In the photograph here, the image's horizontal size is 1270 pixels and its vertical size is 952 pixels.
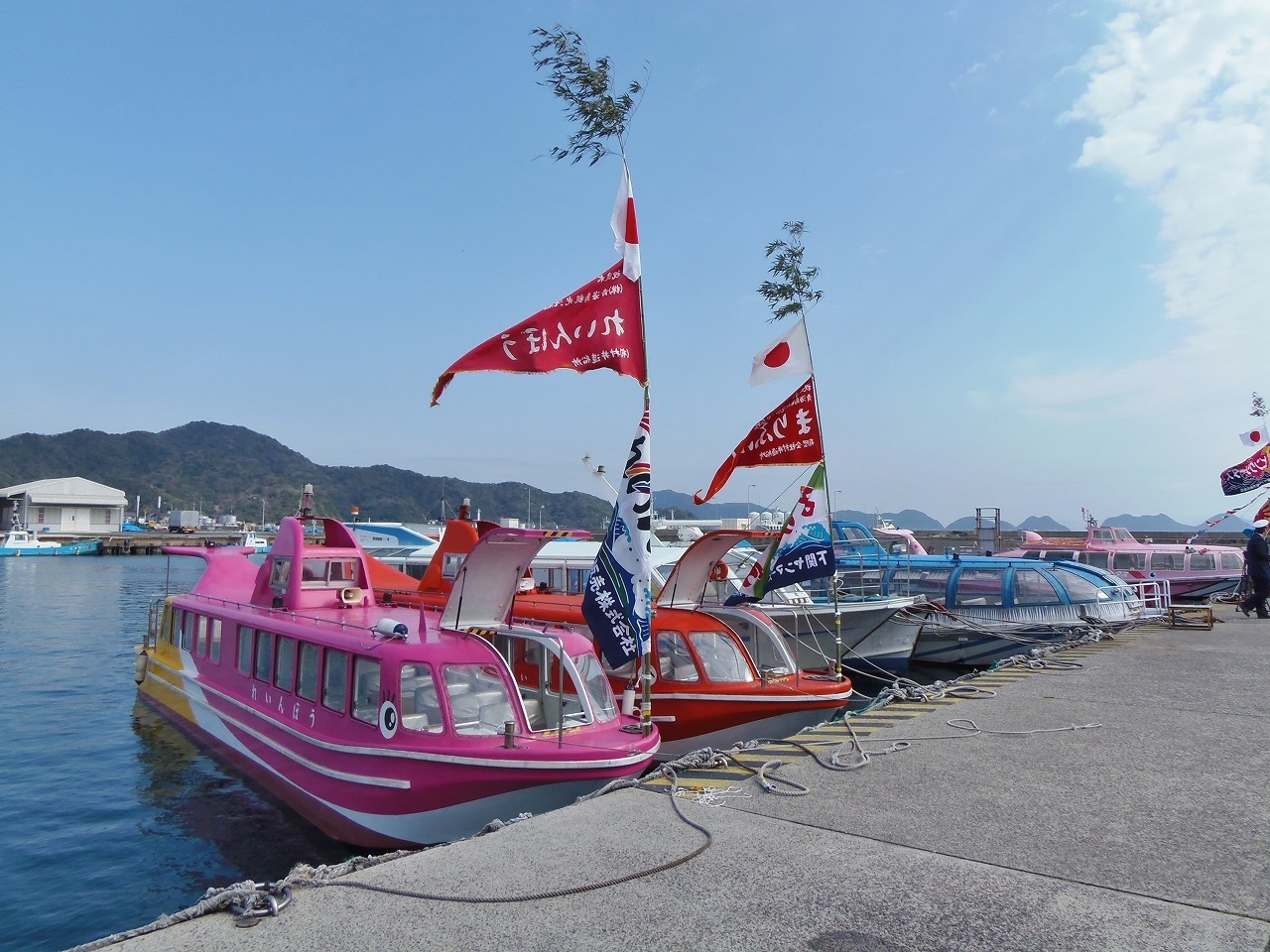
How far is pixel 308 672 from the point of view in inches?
440

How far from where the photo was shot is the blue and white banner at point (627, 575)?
8.69 metres

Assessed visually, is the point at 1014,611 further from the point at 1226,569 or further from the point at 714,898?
the point at 714,898

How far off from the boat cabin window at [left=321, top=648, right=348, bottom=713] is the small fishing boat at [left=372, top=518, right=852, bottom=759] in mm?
1656

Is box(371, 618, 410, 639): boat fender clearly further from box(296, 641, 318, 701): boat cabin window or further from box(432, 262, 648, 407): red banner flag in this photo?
box(432, 262, 648, 407): red banner flag

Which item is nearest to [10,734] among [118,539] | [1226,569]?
[1226,569]

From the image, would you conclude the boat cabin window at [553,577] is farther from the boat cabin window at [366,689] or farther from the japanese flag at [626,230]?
the japanese flag at [626,230]

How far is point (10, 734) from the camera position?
53.8ft

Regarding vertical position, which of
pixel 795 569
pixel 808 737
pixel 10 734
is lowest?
pixel 10 734

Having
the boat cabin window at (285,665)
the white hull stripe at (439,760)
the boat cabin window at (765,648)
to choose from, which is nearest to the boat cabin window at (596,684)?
the white hull stripe at (439,760)

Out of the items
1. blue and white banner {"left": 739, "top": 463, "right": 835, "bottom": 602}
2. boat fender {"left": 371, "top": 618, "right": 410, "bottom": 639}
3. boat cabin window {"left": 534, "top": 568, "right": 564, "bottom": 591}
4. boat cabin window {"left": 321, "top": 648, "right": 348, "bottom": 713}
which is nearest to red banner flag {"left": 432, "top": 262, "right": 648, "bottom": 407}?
boat fender {"left": 371, "top": 618, "right": 410, "bottom": 639}

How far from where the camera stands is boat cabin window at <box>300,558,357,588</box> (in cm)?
1368

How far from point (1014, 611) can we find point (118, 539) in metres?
106

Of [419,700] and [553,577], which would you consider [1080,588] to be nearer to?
[553,577]

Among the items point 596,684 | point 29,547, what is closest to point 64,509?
point 29,547
